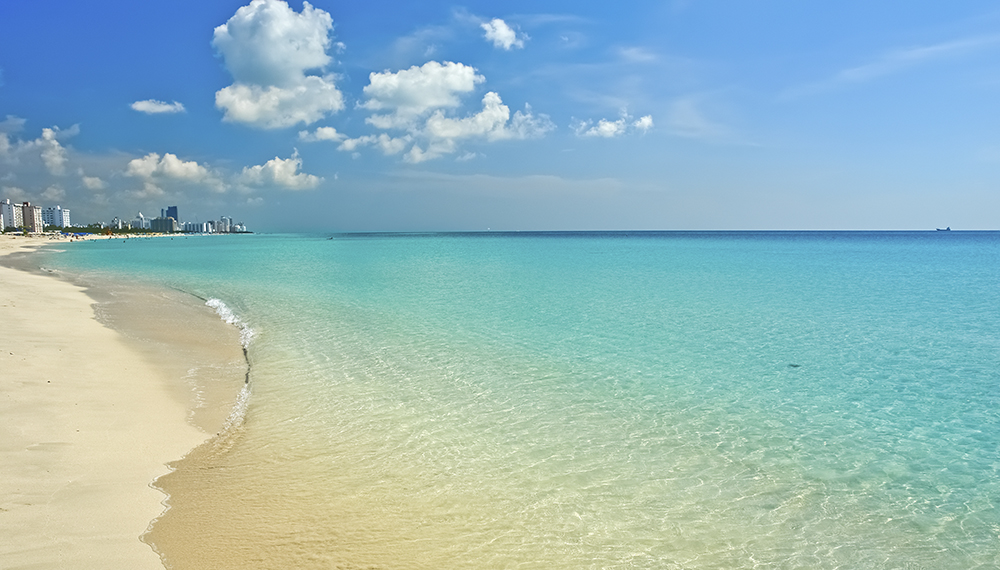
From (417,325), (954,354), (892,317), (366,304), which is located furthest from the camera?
(366,304)

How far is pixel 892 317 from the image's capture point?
20688mm

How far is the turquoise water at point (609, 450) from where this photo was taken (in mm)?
5855

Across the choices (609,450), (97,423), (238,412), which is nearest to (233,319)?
(238,412)

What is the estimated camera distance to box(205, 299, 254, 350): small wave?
1720cm

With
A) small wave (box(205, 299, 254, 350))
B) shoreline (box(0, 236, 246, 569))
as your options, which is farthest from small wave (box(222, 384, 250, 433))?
small wave (box(205, 299, 254, 350))

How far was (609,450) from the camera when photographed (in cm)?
834

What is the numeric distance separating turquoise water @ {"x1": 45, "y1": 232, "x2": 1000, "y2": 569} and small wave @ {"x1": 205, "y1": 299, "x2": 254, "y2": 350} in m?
0.58

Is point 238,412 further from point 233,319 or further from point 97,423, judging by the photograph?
point 233,319

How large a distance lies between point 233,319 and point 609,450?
17.4m

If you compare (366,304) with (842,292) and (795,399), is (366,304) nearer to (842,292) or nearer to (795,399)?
(795,399)

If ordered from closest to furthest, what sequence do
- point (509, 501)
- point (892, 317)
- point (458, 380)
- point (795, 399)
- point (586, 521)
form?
point (586, 521) → point (509, 501) → point (795, 399) → point (458, 380) → point (892, 317)

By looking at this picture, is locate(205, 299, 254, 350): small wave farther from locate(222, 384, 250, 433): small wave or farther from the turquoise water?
locate(222, 384, 250, 433): small wave

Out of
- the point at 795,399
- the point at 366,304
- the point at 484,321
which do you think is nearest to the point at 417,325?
the point at 484,321

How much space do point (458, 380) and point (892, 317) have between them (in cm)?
1764
